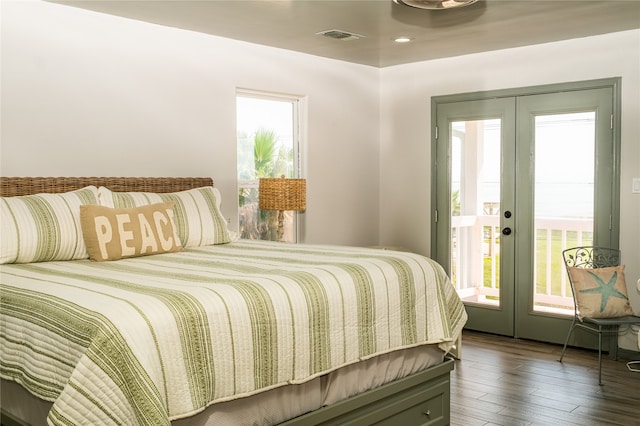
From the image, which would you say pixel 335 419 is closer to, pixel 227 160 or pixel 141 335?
pixel 141 335

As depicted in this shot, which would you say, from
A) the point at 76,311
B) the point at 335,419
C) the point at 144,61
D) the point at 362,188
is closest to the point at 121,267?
the point at 76,311

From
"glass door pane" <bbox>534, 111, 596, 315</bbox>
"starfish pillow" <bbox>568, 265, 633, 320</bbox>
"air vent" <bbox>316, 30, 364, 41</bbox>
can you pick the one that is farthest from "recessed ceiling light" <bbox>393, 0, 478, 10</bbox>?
"starfish pillow" <bbox>568, 265, 633, 320</bbox>

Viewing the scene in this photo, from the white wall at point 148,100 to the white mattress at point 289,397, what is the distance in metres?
1.67

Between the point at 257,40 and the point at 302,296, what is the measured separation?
2769mm

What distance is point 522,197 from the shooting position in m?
5.14

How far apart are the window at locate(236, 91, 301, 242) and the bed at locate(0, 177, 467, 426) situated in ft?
4.44

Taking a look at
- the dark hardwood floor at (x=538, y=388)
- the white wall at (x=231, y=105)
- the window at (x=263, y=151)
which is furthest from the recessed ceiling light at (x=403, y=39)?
the dark hardwood floor at (x=538, y=388)

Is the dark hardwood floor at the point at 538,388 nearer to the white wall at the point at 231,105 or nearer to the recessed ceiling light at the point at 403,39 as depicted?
the white wall at the point at 231,105

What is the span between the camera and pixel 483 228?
17.8 feet

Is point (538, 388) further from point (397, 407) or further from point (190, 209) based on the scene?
point (190, 209)

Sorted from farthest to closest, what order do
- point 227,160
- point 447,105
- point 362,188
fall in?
point 362,188
point 447,105
point 227,160

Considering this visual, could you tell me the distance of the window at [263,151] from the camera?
496 centimetres

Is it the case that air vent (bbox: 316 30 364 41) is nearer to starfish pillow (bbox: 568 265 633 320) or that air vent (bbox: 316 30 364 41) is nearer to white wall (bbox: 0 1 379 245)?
white wall (bbox: 0 1 379 245)

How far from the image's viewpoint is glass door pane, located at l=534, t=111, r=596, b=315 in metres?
4.82
